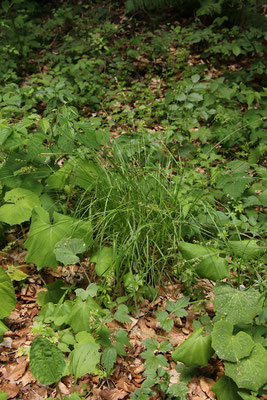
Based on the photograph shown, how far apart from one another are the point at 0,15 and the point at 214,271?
5.65m

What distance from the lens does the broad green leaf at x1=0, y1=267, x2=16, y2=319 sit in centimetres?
179

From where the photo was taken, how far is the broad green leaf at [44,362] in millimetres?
1515

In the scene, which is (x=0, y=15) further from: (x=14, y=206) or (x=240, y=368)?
(x=240, y=368)

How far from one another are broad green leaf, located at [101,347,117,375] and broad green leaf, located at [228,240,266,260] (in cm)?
87

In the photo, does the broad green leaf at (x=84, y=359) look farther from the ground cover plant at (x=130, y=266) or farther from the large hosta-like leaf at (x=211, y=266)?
the large hosta-like leaf at (x=211, y=266)

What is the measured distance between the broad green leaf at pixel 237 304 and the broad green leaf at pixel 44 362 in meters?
0.79

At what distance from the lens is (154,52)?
14.9 feet

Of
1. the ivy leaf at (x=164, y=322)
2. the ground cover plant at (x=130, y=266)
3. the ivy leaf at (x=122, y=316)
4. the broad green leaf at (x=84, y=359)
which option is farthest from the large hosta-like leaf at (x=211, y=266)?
the broad green leaf at (x=84, y=359)

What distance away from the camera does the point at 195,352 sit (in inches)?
66.1

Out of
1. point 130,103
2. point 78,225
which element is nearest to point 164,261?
point 78,225

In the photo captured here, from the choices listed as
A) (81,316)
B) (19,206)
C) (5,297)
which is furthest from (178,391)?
(19,206)

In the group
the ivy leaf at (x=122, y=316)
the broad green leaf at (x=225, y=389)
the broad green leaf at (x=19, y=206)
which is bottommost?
the broad green leaf at (x=225, y=389)

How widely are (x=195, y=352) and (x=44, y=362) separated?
71 cm

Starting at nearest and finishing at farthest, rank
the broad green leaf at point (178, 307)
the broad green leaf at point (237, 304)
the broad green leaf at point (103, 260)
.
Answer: the broad green leaf at point (237, 304) < the broad green leaf at point (178, 307) < the broad green leaf at point (103, 260)
